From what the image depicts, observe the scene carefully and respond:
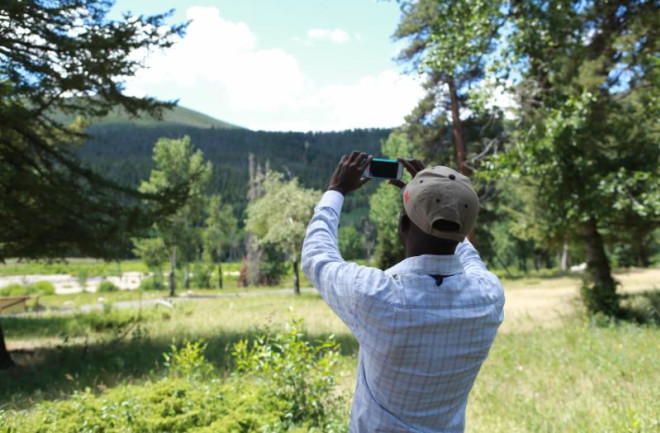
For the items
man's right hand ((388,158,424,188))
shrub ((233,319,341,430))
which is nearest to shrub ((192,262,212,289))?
shrub ((233,319,341,430))

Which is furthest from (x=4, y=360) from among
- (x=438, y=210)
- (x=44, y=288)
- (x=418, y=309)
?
(x=44, y=288)

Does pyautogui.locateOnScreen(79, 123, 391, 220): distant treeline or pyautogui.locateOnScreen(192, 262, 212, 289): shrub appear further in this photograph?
pyautogui.locateOnScreen(79, 123, 391, 220): distant treeline

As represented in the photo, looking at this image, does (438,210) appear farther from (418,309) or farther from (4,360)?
(4,360)

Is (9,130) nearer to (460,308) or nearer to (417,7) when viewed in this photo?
(460,308)

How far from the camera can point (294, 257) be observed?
105 ft

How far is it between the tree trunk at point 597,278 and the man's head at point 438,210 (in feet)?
43.5

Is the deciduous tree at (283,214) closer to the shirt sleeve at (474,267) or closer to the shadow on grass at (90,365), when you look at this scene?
the shadow on grass at (90,365)

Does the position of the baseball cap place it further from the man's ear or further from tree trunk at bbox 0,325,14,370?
tree trunk at bbox 0,325,14,370

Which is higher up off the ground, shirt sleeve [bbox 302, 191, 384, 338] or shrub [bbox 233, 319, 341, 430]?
shirt sleeve [bbox 302, 191, 384, 338]

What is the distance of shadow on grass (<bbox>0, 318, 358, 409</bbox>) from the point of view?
304 inches

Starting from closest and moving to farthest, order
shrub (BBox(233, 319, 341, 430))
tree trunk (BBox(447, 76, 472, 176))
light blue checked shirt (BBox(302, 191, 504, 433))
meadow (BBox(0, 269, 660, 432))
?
light blue checked shirt (BBox(302, 191, 504, 433)) → meadow (BBox(0, 269, 660, 432)) → shrub (BBox(233, 319, 341, 430)) → tree trunk (BBox(447, 76, 472, 176))

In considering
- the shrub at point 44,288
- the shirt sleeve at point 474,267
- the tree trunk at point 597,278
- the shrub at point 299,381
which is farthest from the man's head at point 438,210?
the shrub at point 44,288

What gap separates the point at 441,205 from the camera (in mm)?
1754

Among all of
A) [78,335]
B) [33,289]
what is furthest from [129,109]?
[33,289]
